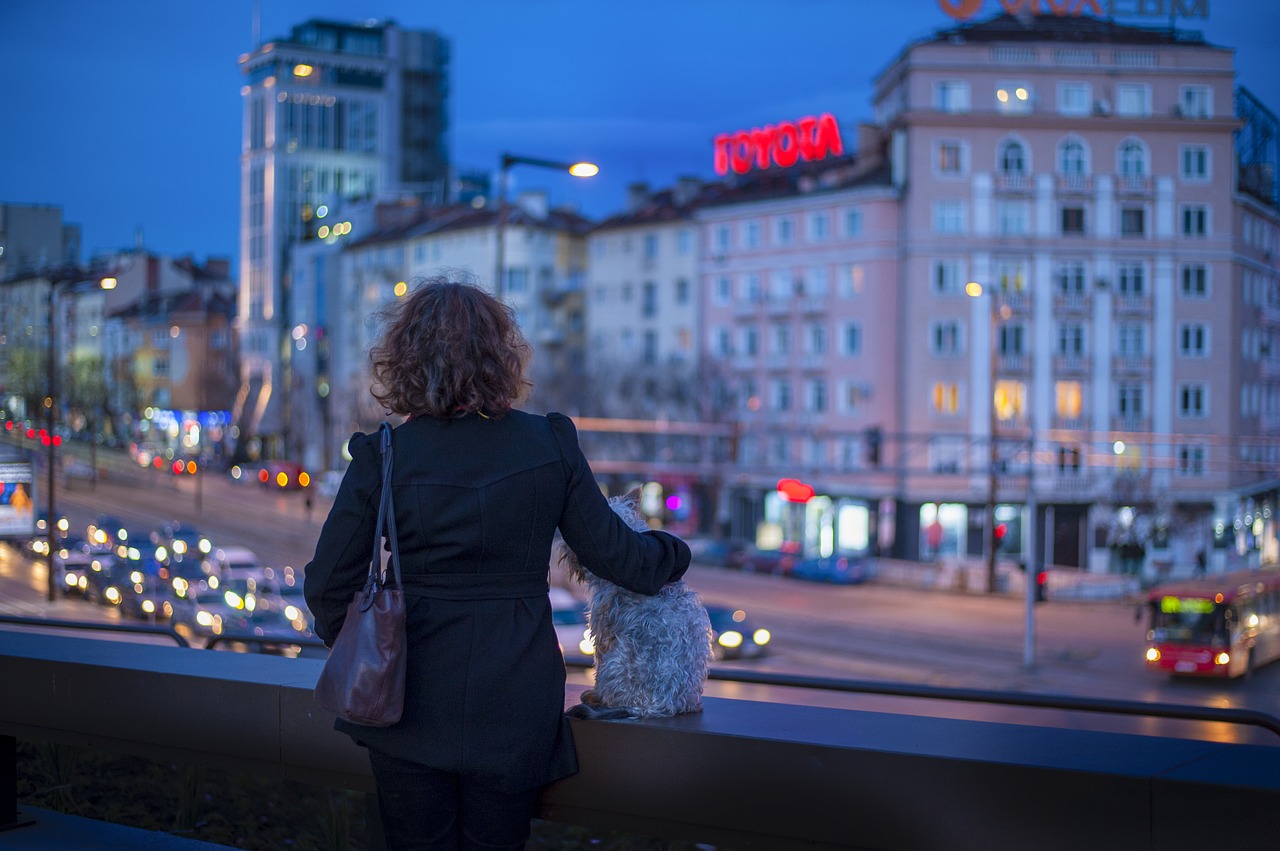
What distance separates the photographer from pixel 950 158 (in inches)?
2004

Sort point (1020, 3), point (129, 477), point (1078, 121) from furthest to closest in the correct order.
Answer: point (1020, 3) < point (1078, 121) < point (129, 477)

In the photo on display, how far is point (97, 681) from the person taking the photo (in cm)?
477

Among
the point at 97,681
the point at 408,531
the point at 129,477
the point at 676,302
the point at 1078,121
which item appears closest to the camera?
the point at 408,531

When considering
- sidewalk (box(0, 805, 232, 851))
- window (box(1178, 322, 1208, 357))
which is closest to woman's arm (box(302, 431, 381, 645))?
sidewalk (box(0, 805, 232, 851))

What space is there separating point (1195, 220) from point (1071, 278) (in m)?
5.19

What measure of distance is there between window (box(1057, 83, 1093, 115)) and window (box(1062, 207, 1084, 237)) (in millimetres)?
3677

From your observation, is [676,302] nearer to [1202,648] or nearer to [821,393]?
[821,393]

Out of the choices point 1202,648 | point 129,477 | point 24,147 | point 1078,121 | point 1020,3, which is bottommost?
point 1202,648

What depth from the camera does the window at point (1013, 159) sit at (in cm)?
5053

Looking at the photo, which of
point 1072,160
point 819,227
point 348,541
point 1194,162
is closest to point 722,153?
point 819,227

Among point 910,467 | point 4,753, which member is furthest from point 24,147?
point 910,467

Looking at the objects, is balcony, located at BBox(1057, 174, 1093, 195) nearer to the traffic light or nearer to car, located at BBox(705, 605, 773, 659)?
the traffic light

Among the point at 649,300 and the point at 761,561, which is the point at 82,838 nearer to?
the point at 761,561

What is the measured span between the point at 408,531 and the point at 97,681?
7.56ft
